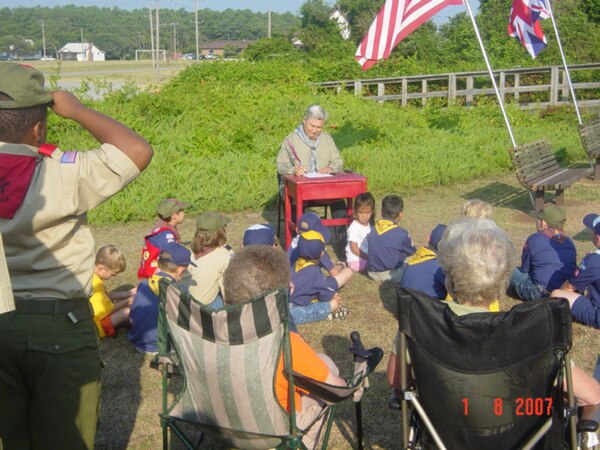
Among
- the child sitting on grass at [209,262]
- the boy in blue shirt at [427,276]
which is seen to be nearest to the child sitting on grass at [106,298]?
the child sitting on grass at [209,262]

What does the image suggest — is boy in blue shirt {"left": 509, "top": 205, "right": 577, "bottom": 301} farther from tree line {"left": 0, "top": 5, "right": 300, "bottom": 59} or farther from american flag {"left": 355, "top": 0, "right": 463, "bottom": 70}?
tree line {"left": 0, "top": 5, "right": 300, "bottom": 59}

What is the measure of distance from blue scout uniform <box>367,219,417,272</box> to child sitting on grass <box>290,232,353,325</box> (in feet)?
3.15

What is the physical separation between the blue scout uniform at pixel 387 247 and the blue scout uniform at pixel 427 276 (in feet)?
4.06

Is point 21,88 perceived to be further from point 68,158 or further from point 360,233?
point 360,233

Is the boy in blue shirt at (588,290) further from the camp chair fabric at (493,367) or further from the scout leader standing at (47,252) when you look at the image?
the scout leader standing at (47,252)

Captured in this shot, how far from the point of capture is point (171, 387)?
5.00 metres

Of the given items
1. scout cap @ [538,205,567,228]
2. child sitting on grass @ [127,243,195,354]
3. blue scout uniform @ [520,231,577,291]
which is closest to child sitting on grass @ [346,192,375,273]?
blue scout uniform @ [520,231,577,291]

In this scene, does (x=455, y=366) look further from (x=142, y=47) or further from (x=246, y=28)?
(x=246, y=28)

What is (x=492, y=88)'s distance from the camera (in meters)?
21.0

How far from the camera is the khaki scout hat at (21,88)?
262 centimetres

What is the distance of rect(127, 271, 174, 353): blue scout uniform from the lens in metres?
5.52

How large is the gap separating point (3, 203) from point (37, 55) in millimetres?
130105

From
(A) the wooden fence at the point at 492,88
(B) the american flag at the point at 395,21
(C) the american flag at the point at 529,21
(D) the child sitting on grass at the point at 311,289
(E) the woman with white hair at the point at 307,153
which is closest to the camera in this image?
(D) the child sitting on grass at the point at 311,289

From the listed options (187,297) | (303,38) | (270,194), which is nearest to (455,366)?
(187,297)
